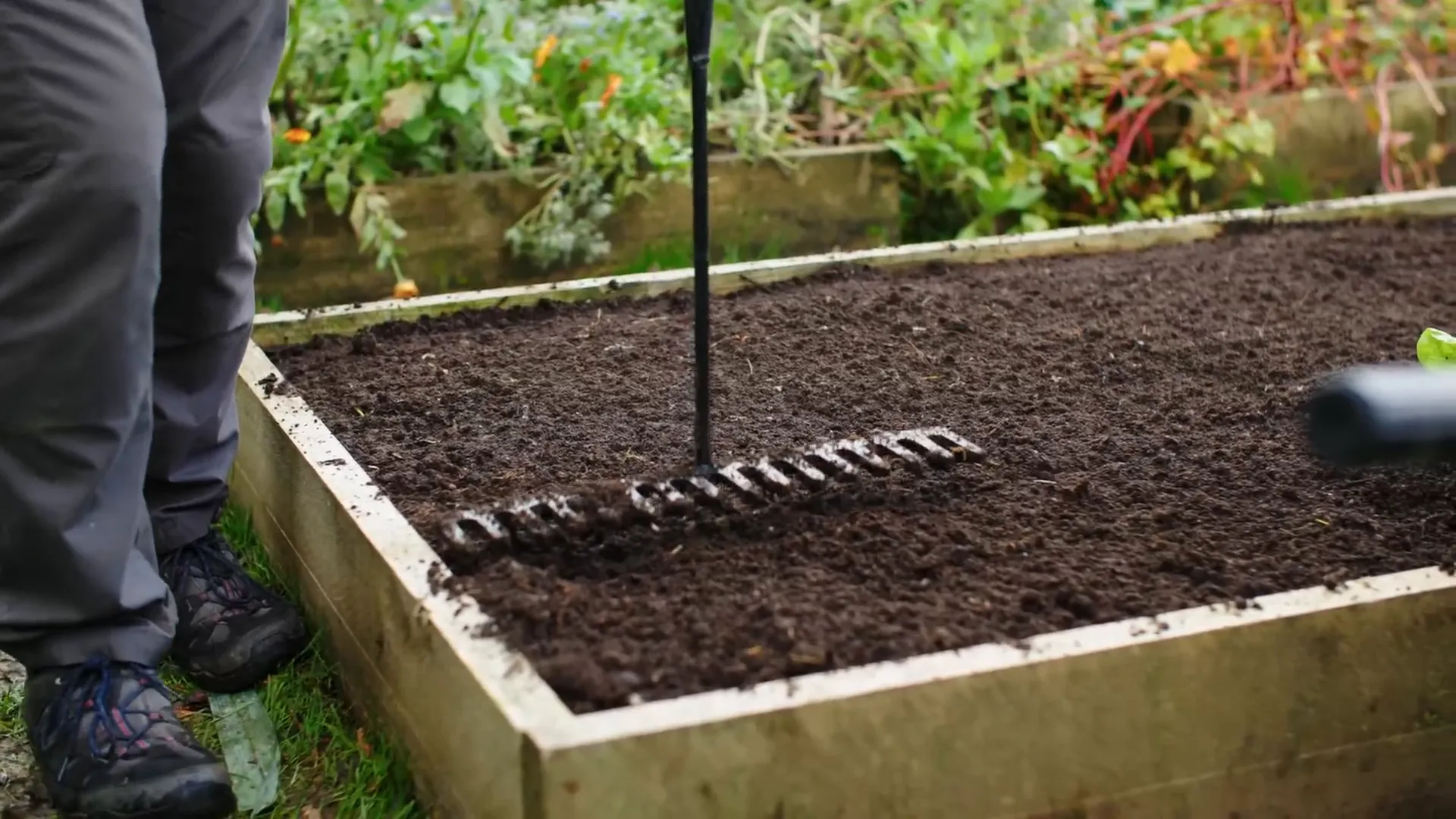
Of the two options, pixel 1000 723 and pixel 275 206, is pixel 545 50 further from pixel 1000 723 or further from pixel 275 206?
pixel 1000 723

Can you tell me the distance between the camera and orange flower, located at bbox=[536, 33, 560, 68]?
3637mm

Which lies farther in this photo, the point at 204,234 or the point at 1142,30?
the point at 1142,30

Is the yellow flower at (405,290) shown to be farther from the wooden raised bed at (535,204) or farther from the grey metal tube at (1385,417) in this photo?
the grey metal tube at (1385,417)

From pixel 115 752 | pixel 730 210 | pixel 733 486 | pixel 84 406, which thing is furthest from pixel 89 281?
pixel 730 210

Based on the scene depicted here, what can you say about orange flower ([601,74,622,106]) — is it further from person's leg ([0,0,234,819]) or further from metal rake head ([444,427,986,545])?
person's leg ([0,0,234,819])

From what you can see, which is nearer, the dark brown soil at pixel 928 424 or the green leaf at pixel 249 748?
the dark brown soil at pixel 928 424

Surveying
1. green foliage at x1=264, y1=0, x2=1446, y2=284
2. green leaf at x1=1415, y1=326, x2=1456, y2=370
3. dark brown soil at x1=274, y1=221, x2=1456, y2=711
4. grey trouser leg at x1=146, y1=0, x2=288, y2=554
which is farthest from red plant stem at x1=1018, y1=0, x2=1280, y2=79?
grey trouser leg at x1=146, y1=0, x2=288, y2=554

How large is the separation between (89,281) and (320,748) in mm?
667

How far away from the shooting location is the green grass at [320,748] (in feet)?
5.74

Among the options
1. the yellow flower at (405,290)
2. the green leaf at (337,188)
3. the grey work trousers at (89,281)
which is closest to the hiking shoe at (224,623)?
the grey work trousers at (89,281)

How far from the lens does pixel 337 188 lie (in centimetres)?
335

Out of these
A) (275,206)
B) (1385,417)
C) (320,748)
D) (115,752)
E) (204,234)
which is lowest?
(320,748)

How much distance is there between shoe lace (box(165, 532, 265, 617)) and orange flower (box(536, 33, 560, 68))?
1.85 metres

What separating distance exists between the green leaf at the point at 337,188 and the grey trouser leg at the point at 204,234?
1267mm
